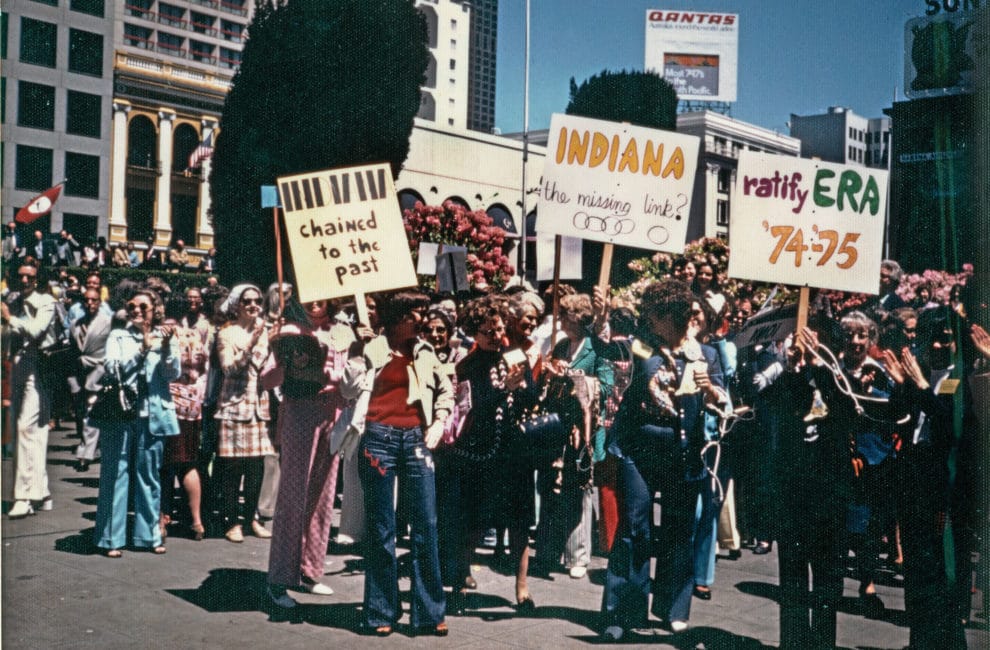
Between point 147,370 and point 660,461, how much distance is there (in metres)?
3.71

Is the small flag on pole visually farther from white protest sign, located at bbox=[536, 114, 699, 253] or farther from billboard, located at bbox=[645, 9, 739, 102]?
white protest sign, located at bbox=[536, 114, 699, 253]

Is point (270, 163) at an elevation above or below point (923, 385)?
above

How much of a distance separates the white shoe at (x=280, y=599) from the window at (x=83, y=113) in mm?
3964

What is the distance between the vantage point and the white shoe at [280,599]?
5840mm

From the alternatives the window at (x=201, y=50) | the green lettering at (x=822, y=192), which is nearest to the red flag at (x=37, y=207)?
the green lettering at (x=822, y=192)

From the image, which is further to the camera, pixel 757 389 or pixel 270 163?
pixel 270 163

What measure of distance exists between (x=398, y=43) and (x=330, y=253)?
12.7 m

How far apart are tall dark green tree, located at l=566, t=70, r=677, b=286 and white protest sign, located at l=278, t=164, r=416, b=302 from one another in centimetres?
706

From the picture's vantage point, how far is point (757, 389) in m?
6.43

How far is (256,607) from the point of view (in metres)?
5.94

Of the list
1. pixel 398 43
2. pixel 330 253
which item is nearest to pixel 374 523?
pixel 330 253

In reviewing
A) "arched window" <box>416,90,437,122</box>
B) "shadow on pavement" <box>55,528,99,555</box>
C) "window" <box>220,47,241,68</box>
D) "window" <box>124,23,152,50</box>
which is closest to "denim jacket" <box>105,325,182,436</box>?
"shadow on pavement" <box>55,528,99,555</box>

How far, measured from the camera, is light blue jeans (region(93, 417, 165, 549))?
22.9ft

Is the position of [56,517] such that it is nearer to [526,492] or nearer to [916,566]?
[526,492]
